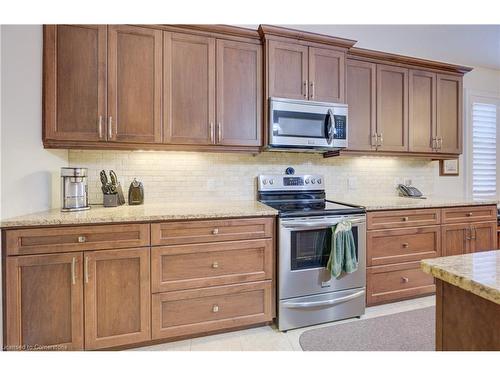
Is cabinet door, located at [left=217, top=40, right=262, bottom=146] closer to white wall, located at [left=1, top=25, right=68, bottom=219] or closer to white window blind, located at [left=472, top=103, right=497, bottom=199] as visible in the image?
white wall, located at [left=1, top=25, right=68, bottom=219]

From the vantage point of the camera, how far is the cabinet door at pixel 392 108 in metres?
2.81

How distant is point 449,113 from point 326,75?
168cm

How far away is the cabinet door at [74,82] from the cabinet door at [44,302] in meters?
0.88

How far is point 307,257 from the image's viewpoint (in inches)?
83.7

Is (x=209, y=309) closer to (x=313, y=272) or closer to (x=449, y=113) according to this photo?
(x=313, y=272)

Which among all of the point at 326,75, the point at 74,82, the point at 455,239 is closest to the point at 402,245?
the point at 455,239

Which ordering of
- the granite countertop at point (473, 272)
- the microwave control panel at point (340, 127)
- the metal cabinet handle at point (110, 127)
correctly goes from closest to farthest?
1. the granite countertop at point (473, 272)
2. the metal cabinet handle at point (110, 127)
3. the microwave control panel at point (340, 127)

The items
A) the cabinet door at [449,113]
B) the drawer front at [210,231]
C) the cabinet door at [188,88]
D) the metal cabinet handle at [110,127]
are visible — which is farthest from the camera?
the cabinet door at [449,113]

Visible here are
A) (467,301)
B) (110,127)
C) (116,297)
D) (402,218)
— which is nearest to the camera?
(467,301)

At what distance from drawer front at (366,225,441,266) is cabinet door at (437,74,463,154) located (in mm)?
1116

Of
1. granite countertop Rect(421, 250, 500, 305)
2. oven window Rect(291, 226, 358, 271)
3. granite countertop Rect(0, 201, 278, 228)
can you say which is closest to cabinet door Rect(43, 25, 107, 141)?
granite countertop Rect(0, 201, 278, 228)

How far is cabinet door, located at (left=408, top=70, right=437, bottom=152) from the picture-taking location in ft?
9.62

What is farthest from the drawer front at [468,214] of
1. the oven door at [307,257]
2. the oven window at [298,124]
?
the oven window at [298,124]

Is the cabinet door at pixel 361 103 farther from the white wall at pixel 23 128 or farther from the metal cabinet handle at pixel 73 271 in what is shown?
the white wall at pixel 23 128
